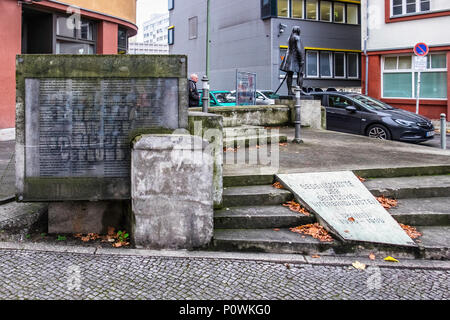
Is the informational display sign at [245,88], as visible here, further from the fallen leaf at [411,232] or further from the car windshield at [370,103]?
the fallen leaf at [411,232]

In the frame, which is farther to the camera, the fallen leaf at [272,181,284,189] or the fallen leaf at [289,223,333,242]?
the fallen leaf at [272,181,284,189]

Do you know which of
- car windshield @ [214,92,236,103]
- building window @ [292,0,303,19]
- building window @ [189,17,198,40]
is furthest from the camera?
building window @ [189,17,198,40]

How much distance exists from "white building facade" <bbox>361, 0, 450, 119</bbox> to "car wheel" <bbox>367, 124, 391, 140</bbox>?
10305 millimetres

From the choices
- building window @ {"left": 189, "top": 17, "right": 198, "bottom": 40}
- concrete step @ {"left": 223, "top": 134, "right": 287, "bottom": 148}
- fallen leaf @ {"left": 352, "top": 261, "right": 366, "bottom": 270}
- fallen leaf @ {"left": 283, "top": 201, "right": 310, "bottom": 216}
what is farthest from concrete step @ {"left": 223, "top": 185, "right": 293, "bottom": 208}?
building window @ {"left": 189, "top": 17, "right": 198, "bottom": 40}

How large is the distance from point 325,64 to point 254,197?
28.2 meters

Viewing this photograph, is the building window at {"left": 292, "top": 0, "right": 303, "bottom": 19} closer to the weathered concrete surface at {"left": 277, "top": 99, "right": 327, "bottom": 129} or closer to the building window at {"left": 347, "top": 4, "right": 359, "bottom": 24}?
the building window at {"left": 347, "top": 4, "right": 359, "bottom": 24}

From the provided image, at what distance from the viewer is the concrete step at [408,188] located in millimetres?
6359

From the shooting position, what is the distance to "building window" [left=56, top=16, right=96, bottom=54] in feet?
47.2

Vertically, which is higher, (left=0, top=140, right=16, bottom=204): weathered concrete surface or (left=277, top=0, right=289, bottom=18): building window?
(left=277, top=0, right=289, bottom=18): building window

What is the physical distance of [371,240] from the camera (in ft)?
16.4

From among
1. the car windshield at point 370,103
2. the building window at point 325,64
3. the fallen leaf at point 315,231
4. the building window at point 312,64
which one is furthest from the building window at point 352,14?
the fallen leaf at point 315,231

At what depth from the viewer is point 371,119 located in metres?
13.9

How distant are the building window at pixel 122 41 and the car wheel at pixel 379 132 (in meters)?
8.69

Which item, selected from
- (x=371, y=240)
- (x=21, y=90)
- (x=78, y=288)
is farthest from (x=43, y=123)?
(x=371, y=240)
